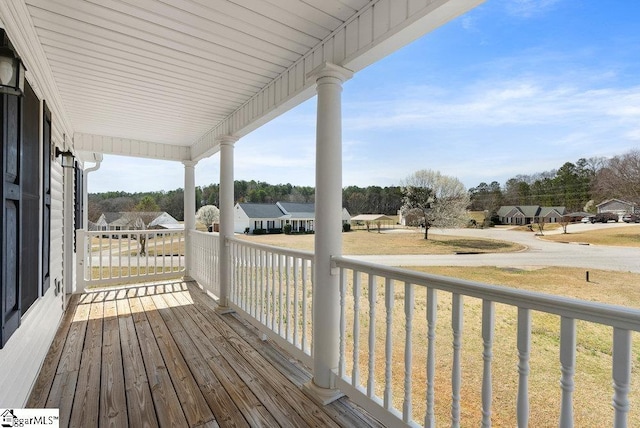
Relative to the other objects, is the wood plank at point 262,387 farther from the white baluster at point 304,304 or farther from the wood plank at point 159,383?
the wood plank at point 159,383

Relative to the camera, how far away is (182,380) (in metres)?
2.34

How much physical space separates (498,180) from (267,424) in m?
1.97

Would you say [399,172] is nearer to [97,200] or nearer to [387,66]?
[387,66]

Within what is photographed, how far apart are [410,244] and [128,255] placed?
506 centimetres

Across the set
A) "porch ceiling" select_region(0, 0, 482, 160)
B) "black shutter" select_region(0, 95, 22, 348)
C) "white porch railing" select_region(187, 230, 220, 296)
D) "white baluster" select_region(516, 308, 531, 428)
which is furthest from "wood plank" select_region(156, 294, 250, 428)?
"porch ceiling" select_region(0, 0, 482, 160)

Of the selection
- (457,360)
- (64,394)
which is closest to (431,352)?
(457,360)

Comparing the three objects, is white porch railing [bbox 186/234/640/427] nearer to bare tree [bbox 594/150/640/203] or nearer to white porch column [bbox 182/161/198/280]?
bare tree [bbox 594/150/640/203]

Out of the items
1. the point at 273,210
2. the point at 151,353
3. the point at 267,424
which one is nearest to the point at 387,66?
the point at 273,210

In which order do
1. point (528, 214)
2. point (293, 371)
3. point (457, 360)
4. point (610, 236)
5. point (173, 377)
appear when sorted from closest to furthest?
point (610, 236)
point (457, 360)
point (528, 214)
point (173, 377)
point (293, 371)

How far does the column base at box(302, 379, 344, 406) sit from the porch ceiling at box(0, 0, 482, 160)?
2214mm

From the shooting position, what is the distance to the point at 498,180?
5.72 ft

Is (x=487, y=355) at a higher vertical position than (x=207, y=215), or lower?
lower

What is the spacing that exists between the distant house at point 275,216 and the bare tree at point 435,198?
1.68 feet

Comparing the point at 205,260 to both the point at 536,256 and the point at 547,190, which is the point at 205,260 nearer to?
the point at 536,256
